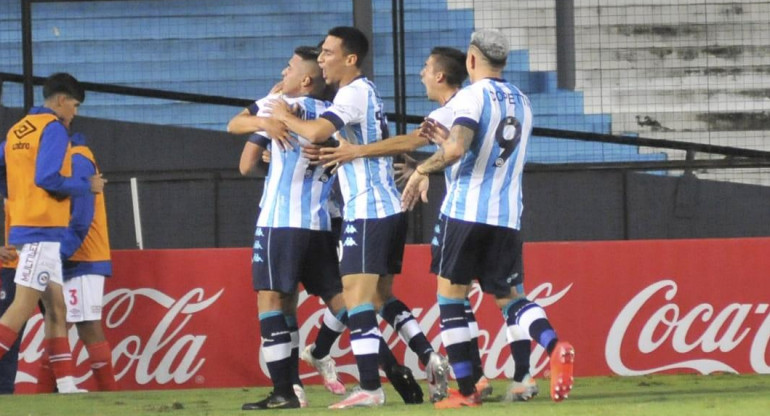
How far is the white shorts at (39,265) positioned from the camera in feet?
30.2

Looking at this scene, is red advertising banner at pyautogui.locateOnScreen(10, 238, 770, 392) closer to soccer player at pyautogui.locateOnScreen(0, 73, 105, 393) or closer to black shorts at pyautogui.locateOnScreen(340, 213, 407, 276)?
soccer player at pyautogui.locateOnScreen(0, 73, 105, 393)

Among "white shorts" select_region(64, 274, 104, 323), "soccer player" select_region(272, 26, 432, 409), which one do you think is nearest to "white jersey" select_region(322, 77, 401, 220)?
"soccer player" select_region(272, 26, 432, 409)

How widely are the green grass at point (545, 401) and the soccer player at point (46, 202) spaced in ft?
1.49

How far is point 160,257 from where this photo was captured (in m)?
10.3

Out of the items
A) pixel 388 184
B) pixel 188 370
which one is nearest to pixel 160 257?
pixel 188 370

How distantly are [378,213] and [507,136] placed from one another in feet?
2.43

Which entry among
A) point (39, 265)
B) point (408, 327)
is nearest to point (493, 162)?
point (408, 327)

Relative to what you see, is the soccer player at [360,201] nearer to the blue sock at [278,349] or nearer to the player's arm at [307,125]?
the player's arm at [307,125]

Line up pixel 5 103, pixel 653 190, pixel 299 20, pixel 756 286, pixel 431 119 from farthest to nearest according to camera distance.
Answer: pixel 299 20, pixel 5 103, pixel 653 190, pixel 756 286, pixel 431 119

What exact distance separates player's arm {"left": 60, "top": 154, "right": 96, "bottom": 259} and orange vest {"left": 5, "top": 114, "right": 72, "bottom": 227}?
0.64 ft

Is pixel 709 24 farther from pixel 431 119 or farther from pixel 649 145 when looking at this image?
pixel 431 119

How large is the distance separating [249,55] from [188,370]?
12.5 ft

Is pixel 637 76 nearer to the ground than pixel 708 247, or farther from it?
farther from it

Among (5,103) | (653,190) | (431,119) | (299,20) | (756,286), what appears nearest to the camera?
(431,119)
